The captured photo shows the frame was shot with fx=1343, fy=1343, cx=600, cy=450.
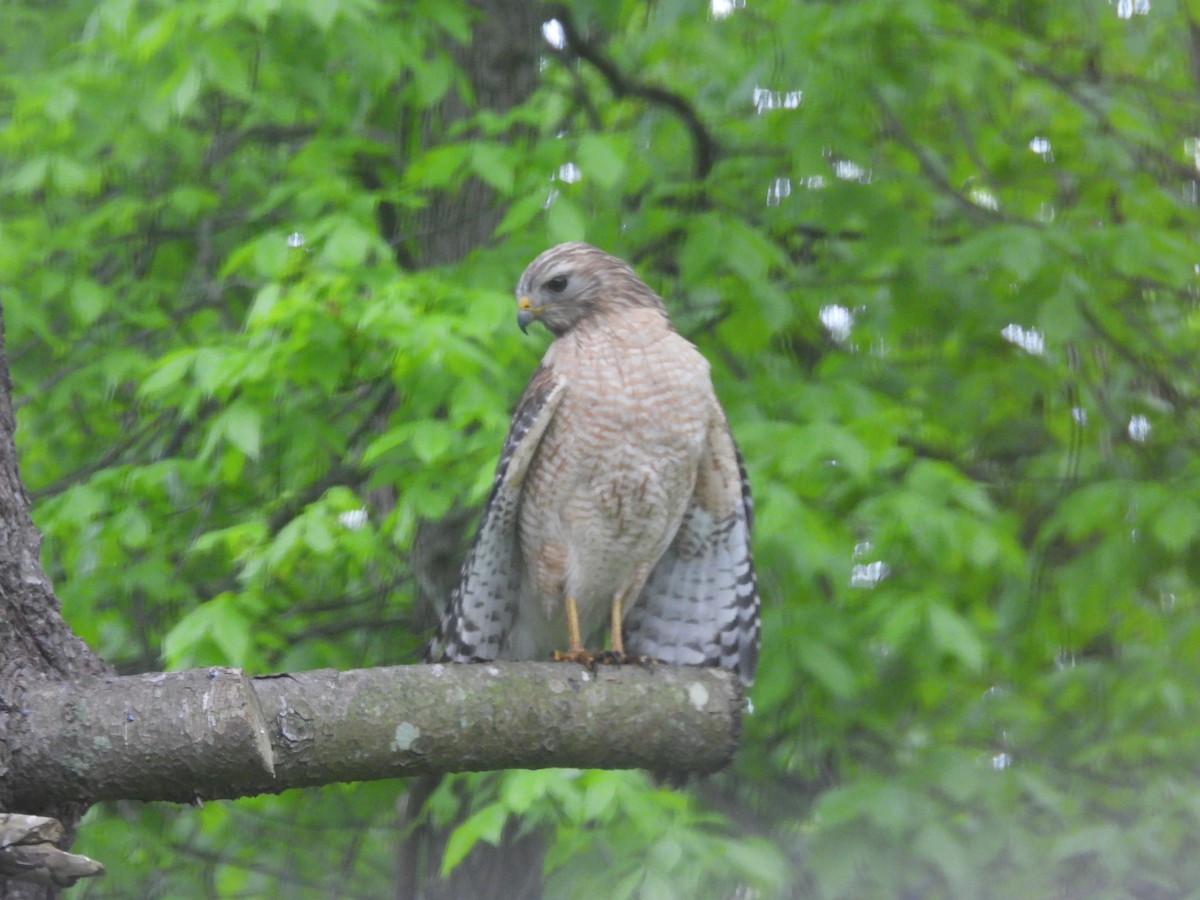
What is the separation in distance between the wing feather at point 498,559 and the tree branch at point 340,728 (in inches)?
35.2

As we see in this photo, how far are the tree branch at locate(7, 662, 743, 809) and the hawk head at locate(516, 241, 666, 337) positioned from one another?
1.38 meters

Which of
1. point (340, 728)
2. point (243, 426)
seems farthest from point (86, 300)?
point (340, 728)

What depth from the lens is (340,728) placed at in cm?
231

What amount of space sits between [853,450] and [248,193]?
288cm

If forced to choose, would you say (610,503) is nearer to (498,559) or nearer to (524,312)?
(498,559)

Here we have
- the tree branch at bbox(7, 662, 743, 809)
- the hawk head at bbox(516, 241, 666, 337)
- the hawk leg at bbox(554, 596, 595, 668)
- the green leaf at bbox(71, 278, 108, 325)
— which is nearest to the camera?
the tree branch at bbox(7, 662, 743, 809)

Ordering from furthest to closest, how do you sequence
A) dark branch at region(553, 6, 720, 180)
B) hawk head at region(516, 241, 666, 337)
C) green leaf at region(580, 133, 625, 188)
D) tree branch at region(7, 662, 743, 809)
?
dark branch at region(553, 6, 720, 180), hawk head at region(516, 241, 666, 337), green leaf at region(580, 133, 625, 188), tree branch at region(7, 662, 743, 809)

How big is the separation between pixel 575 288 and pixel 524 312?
0.17 m

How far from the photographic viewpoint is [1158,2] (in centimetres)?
406

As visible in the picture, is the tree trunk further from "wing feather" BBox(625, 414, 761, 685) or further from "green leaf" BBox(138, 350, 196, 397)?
"wing feather" BBox(625, 414, 761, 685)

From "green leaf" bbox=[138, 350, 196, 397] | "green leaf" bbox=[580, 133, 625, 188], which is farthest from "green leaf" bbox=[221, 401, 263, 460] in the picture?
"green leaf" bbox=[580, 133, 625, 188]

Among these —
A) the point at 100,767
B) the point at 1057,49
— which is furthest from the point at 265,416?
the point at 1057,49

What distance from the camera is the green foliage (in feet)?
12.7

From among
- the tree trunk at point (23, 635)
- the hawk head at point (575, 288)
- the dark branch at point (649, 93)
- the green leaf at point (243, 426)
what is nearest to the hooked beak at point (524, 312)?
the hawk head at point (575, 288)
